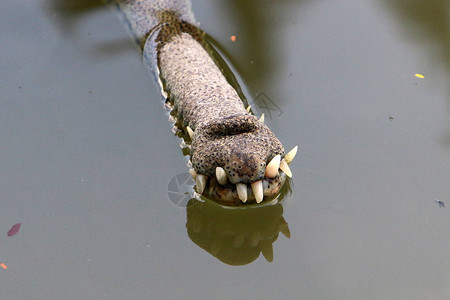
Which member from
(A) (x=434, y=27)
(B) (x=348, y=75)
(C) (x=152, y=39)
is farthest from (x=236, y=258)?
(A) (x=434, y=27)

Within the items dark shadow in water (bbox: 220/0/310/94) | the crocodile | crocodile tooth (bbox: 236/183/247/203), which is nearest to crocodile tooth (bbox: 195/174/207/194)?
the crocodile

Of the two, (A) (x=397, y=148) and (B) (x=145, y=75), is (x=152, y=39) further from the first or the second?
(A) (x=397, y=148)

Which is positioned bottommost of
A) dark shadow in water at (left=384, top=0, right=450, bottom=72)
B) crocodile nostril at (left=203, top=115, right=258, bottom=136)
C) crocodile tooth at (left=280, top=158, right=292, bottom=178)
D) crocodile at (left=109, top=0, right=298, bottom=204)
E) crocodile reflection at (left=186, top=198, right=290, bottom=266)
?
crocodile reflection at (left=186, top=198, right=290, bottom=266)

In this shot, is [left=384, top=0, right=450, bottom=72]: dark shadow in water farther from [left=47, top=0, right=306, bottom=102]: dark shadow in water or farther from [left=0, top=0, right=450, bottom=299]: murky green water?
[left=47, top=0, right=306, bottom=102]: dark shadow in water

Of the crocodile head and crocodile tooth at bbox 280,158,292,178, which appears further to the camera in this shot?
crocodile tooth at bbox 280,158,292,178

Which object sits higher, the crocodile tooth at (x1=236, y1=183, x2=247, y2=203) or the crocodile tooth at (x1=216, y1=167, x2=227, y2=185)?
the crocodile tooth at (x1=216, y1=167, x2=227, y2=185)

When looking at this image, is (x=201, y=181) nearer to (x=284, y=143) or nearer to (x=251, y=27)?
(x=284, y=143)

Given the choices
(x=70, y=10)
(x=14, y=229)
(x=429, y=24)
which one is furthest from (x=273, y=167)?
(x=70, y=10)

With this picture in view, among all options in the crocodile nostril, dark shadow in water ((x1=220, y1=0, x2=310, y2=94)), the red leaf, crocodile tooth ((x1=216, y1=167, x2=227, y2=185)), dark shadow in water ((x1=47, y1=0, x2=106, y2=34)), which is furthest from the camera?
dark shadow in water ((x1=47, y1=0, x2=106, y2=34))
